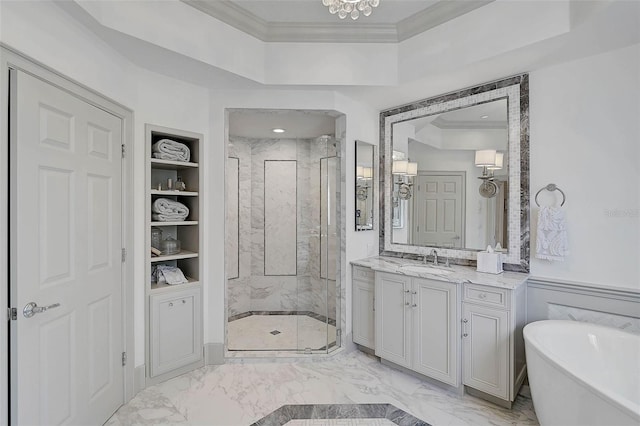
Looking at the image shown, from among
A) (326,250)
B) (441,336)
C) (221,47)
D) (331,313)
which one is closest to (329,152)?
(326,250)

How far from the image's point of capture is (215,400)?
7.89 feet

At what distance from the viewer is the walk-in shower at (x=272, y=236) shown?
3.79 m

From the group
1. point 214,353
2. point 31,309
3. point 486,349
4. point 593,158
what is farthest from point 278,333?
point 593,158

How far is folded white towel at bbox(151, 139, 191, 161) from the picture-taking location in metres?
2.69

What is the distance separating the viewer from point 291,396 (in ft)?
8.09

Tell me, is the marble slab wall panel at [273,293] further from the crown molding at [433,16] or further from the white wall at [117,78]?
the crown molding at [433,16]

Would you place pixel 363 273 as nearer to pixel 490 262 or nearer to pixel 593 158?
pixel 490 262

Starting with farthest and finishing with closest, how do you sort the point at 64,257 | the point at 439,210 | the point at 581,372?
the point at 439,210, the point at 64,257, the point at 581,372

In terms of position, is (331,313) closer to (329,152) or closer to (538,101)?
(329,152)

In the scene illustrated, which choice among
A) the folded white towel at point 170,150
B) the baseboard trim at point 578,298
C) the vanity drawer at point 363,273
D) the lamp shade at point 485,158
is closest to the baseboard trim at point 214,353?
the vanity drawer at point 363,273

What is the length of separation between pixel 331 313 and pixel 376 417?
1.26m

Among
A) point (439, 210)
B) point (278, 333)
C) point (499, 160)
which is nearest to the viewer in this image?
point (499, 160)

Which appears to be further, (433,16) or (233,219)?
(233,219)

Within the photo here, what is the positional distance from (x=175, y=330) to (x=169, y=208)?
1041 millimetres
